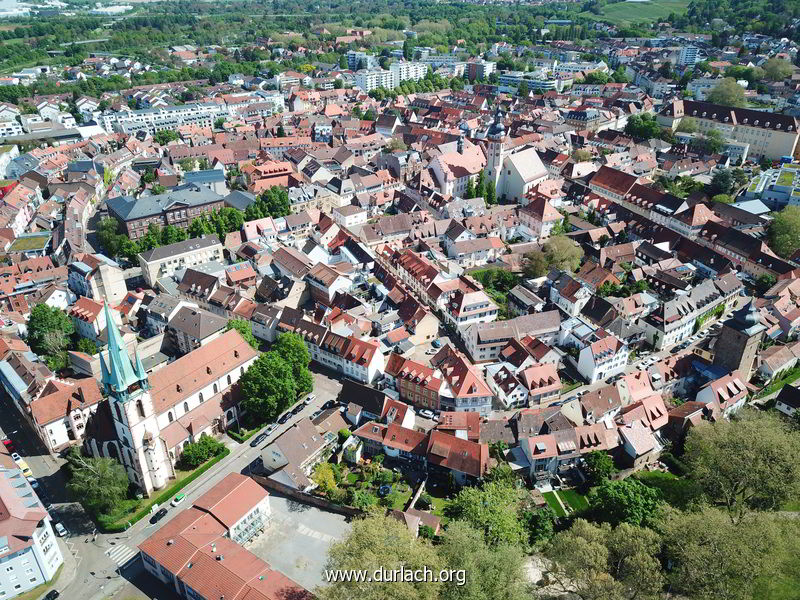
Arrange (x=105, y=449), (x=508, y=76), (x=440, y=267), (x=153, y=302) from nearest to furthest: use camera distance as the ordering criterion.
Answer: (x=105, y=449), (x=153, y=302), (x=440, y=267), (x=508, y=76)

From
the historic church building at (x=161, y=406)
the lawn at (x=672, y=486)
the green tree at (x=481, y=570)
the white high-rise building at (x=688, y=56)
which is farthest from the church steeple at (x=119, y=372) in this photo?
the white high-rise building at (x=688, y=56)

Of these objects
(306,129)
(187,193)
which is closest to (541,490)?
(187,193)

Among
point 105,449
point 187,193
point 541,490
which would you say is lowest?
point 541,490

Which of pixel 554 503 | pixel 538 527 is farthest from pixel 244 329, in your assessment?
pixel 538 527

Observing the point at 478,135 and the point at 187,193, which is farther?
the point at 478,135

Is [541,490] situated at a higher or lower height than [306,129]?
lower

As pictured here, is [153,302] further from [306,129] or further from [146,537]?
[306,129]
